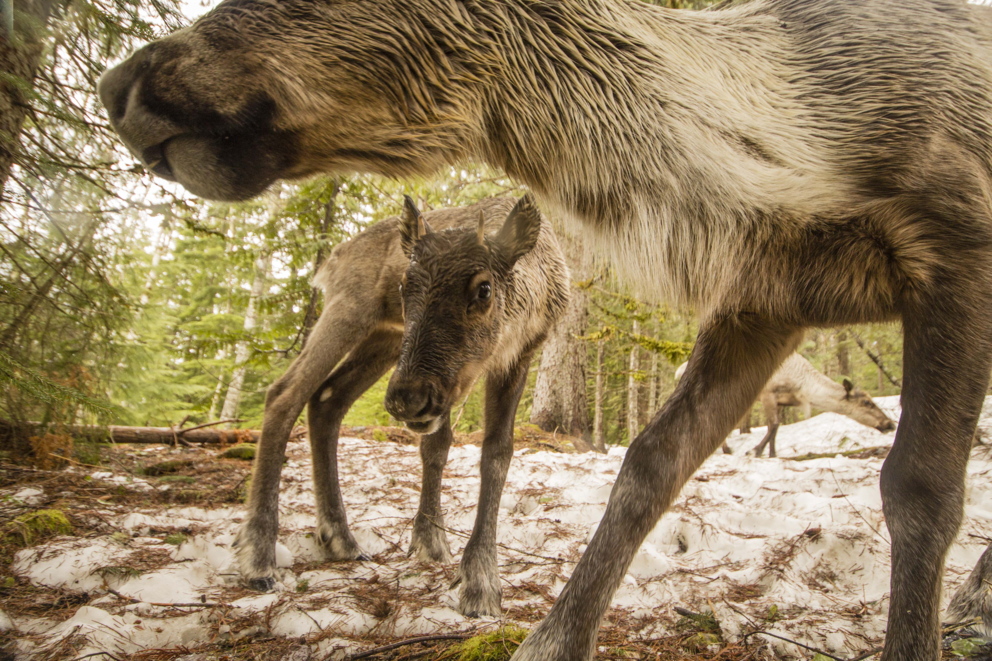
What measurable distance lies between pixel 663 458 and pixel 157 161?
2.19 metres

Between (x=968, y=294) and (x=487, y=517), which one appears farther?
(x=487, y=517)

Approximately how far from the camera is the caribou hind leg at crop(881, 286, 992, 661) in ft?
6.01

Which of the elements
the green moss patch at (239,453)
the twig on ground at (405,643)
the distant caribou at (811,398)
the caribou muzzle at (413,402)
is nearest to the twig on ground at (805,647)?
the twig on ground at (405,643)

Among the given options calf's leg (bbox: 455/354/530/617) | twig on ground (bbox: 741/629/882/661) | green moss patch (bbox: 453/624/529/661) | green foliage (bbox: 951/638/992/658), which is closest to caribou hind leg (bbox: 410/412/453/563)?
calf's leg (bbox: 455/354/530/617)

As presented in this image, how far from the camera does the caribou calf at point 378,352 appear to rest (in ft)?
11.5

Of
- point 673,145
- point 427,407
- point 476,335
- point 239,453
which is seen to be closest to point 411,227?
point 476,335

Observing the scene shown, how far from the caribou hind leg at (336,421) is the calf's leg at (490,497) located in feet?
3.70

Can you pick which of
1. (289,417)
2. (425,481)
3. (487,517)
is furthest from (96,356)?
(487,517)

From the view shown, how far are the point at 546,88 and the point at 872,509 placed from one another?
4.37m

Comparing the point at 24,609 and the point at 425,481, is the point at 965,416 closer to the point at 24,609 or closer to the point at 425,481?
the point at 425,481

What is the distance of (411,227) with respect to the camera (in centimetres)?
381

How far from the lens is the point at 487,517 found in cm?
345

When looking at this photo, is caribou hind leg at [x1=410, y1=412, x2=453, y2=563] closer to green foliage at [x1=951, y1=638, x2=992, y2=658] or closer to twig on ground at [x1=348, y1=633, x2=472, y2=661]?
twig on ground at [x1=348, y1=633, x2=472, y2=661]

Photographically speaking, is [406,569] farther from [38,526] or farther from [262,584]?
[38,526]
